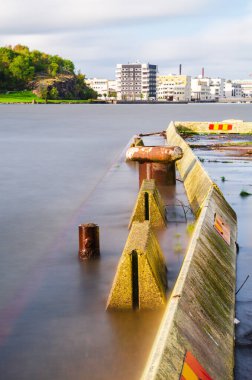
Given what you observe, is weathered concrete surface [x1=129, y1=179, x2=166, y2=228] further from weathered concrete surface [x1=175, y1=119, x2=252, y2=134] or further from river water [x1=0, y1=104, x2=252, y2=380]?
weathered concrete surface [x1=175, y1=119, x2=252, y2=134]

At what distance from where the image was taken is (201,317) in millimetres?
6668

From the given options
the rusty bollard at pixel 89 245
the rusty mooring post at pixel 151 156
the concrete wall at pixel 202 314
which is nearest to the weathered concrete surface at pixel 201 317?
the concrete wall at pixel 202 314

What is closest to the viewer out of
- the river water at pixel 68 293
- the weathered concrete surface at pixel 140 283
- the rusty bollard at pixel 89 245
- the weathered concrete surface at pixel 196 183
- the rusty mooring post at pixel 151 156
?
the river water at pixel 68 293

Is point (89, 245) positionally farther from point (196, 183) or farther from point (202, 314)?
point (196, 183)

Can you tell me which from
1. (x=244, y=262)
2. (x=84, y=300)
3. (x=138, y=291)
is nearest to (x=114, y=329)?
(x=138, y=291)

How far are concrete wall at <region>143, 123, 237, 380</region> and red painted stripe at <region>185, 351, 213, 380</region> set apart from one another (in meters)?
0.06

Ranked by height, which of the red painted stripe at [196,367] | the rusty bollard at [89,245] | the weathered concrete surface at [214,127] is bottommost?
the weathered concrete surface at [214,127]

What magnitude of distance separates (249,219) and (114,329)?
805cm

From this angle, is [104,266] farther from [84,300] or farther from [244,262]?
[244,262]

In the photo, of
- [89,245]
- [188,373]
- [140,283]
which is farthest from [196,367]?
[89,245]

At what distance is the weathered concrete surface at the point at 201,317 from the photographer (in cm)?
542

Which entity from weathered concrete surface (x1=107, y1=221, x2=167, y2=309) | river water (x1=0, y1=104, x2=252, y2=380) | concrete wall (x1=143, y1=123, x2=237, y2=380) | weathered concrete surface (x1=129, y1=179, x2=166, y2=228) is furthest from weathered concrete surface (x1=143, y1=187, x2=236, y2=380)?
weathered concrete surface (x1=129, y1=179, x2=166, y2=228)

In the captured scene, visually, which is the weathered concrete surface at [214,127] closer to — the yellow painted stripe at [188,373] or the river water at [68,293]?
the river water at [68,293]

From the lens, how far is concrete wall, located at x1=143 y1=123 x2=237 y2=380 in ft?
17.8
